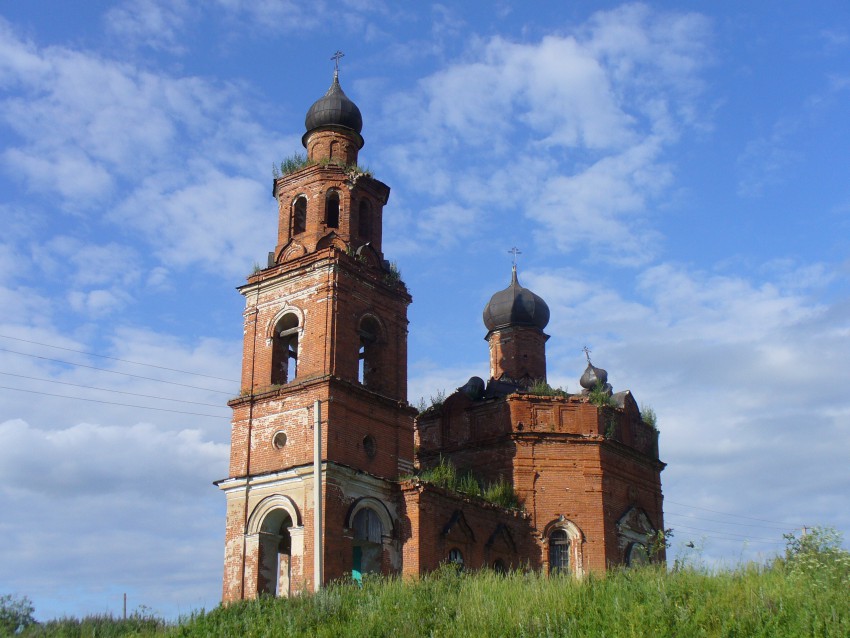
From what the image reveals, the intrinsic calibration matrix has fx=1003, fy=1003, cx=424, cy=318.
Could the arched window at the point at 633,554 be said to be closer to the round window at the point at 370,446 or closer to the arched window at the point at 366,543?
the arched window at the point at 366,543

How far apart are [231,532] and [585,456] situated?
961 cm

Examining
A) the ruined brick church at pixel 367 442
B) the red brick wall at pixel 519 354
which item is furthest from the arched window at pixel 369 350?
the red brick wall at pixel 519 354

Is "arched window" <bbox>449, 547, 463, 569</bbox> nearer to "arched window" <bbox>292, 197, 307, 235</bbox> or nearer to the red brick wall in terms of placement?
"arched window" <bbox>292, 197, 307, 235</bbox>

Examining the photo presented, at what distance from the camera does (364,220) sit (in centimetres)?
2536

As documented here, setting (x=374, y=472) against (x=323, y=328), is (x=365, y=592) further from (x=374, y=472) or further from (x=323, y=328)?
(x=323, y=328)

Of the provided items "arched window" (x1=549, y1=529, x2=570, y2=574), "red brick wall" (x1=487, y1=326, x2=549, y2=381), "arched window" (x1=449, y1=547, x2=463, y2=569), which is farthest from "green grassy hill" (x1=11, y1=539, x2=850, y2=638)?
"red brick wall" (x1=487, y1=326, x2=549, y2=381)

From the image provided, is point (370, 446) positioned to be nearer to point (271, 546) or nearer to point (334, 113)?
point (271, 546)

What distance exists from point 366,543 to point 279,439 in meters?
2.95

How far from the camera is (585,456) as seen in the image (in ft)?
86.3

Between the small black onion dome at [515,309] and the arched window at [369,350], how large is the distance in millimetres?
8609

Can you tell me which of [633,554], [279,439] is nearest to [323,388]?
[279,439]

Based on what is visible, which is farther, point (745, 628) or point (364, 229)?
point (364, 229)

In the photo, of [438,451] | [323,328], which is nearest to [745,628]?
[323,328]

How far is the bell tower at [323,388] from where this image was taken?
21.1 meters
